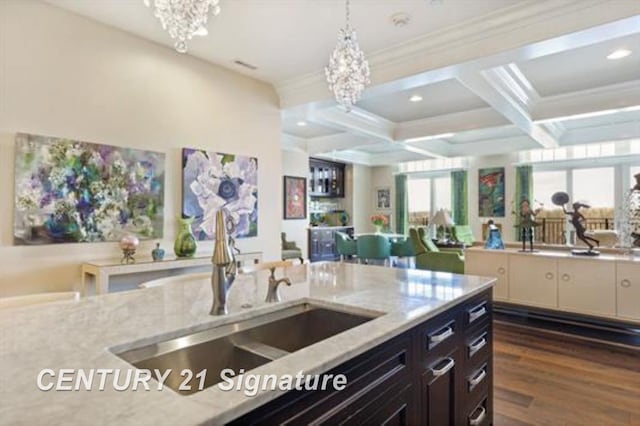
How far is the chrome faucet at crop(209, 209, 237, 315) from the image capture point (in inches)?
52.4

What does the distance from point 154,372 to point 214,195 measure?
3.08m

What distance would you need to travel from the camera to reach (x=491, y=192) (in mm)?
8938

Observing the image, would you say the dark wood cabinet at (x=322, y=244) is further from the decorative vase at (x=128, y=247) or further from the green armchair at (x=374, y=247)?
the decorative vase at (x=128, y=247)

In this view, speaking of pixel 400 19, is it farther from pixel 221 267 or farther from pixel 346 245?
pixel 346 245

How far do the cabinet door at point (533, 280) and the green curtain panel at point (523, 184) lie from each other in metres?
4.65

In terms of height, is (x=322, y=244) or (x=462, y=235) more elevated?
(x=462, y=235)

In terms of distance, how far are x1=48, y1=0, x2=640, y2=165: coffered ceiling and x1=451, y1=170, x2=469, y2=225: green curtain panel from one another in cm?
325

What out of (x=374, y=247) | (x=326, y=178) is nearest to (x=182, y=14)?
(x=374, y=247)

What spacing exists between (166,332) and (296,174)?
7.56 metres

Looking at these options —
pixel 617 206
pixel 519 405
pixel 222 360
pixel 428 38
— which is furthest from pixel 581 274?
pixel 617 206

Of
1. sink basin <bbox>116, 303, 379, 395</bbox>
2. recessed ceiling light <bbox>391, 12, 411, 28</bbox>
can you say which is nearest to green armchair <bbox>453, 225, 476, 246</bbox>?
recessed ceiling light <bbox>391, 12, 411, 28</bbox>

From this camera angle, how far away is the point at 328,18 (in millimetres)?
3025

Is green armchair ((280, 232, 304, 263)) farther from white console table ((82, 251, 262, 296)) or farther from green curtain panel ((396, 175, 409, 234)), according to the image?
green curtain panel ((396, 175, 409, 234))

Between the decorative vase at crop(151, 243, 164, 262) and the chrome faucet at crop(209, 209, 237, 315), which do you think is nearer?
the chrome faucet at crop(209, 209, 237, 315)
